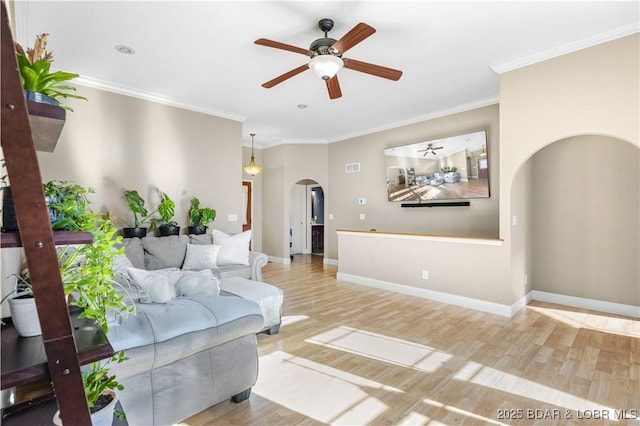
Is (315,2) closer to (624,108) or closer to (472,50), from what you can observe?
(472,50)

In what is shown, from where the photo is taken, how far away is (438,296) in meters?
4.55

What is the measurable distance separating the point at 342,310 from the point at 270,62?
3.14m

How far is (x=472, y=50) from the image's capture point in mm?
3375

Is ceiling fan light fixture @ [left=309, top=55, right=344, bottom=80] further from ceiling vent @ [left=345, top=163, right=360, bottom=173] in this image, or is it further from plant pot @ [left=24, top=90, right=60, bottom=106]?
ceiling vent @ [left=345, top=163, right=360, bottom=173]

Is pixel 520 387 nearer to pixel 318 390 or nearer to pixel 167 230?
pixel 318 390

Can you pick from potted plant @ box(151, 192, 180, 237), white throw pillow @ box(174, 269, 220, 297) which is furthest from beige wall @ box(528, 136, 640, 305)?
potted plant @ box(151, 192, 180, 237)

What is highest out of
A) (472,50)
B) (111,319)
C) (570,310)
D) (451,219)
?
(472,50)

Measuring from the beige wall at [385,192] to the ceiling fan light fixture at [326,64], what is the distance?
126 inches

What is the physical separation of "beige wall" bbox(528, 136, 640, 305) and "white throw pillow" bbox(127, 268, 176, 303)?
15.9 feet

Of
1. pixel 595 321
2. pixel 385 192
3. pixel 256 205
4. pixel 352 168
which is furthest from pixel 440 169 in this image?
pixel 256 205

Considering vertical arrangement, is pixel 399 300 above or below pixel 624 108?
below

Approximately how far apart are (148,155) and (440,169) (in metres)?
4.56

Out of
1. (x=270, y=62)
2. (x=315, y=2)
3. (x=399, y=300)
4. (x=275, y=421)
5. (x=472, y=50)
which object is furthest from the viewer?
(x=399, y=300)

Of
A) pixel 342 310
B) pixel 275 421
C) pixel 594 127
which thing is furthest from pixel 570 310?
pixel 275 421
